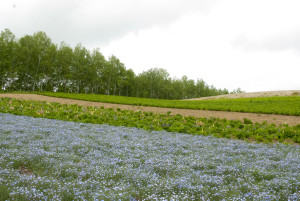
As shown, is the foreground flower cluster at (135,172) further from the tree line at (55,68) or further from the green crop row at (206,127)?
the tree line at (55,68)

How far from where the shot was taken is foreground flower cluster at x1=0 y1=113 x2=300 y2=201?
5.77 m

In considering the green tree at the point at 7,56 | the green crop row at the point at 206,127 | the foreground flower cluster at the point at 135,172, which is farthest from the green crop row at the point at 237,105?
the green tree at the point at 7,56

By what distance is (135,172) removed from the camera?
23.9ft

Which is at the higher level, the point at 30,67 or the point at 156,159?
the point at 30,67

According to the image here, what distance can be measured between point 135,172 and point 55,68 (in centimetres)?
7857

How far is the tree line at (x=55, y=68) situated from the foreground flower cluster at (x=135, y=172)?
63991 millimetres

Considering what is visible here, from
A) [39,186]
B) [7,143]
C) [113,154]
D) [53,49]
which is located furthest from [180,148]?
[53,49]

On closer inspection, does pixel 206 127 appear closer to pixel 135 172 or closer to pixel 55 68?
pixel 135 172

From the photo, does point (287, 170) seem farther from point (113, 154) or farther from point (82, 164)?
point (82, 164)

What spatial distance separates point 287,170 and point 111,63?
270ft

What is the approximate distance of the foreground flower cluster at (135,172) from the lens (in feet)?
18.9

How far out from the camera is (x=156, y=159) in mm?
8812

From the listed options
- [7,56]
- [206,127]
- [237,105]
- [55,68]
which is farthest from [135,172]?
[55,68]

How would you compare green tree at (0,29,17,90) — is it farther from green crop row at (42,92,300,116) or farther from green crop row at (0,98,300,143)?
green crop row at (0,98,300,143)
